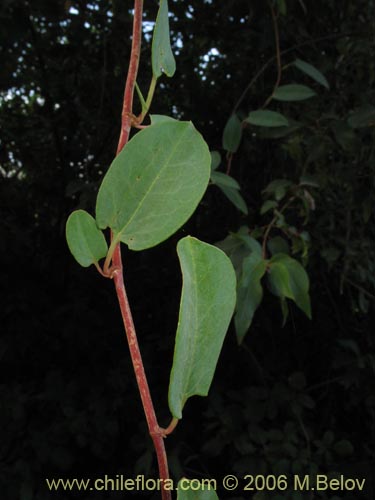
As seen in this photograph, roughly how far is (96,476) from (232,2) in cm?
72

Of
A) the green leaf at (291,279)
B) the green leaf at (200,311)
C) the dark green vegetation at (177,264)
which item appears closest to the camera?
the green leaf at (200,311)

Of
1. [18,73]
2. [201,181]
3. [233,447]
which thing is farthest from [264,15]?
[201,181]

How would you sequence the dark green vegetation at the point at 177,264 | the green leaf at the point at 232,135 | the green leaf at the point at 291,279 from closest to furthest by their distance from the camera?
the green leaf at the point at 291,279, the green leaf at the point at 232,135, the dark green vegetation at the point at 177,264

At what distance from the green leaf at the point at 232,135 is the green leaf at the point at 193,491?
1.77 ft

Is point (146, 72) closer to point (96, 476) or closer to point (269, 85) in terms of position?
point (269, 85)

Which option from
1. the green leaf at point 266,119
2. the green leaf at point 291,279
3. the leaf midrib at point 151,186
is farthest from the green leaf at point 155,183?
the green leaf at point 266,119

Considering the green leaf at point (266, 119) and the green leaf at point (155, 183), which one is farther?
the green leaf at point (266, 119)

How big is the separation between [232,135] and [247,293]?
0.20 meters

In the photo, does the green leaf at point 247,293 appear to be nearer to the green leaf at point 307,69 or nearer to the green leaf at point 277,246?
the green leaf at point 277,246

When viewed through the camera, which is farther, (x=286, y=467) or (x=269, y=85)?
(x=269, y=85)

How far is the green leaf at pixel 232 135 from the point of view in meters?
0.67

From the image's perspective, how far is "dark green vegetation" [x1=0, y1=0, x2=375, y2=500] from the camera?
0.83 m

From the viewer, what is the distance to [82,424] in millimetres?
853

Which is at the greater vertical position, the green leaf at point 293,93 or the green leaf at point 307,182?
the green leaf at point 293,93
